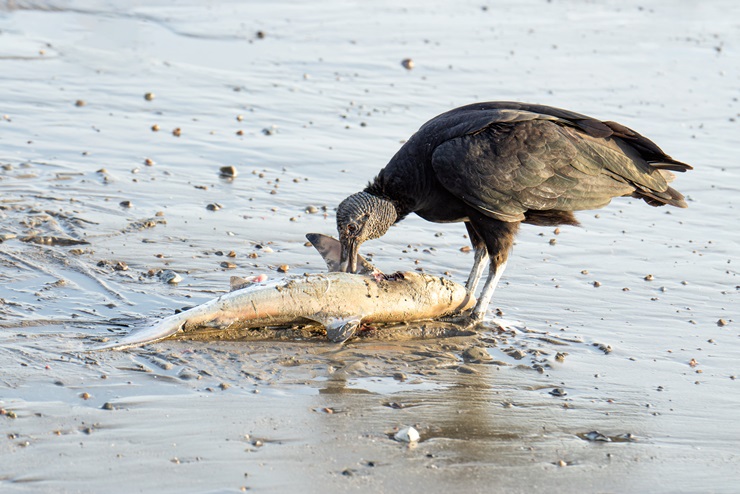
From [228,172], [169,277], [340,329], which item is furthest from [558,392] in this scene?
[228,172]

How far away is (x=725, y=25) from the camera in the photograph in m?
12.1

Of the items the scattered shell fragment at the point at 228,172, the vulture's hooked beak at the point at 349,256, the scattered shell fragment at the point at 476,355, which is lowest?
the scattered shell fragment at the point at 476,355

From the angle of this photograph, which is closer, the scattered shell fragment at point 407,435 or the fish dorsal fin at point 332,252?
the scattered shell fragment at point 407,435

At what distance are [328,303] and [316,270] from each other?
34.1 inches

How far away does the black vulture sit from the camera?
479 centimetres

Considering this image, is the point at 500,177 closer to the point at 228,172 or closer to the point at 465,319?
the point at 465,319

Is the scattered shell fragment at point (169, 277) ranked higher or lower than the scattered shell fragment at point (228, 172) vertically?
lower

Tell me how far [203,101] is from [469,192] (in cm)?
374

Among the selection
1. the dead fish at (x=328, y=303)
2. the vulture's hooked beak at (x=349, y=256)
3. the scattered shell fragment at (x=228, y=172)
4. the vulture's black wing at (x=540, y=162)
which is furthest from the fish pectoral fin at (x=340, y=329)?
the scattered shell fragment at (x=228, y=172)

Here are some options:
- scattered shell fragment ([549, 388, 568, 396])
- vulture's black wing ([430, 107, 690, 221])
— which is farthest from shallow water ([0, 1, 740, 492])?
vulture's black wing ([430, 107, 690, 221])

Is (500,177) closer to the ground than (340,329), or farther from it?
farther from it

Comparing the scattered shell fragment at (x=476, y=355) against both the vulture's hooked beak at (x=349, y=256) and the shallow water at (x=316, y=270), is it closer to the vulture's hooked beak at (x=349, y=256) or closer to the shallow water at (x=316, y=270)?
the shallow water at (x=316, y=270)

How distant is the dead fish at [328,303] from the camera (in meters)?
4.21

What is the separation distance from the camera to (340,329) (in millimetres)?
4363
